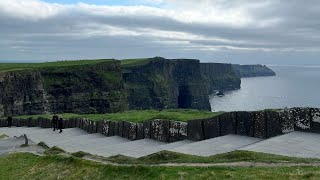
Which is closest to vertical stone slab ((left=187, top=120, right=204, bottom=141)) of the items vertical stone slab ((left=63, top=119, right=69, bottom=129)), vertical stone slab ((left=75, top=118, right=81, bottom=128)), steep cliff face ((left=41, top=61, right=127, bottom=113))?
vertical stone slab ((left=75, top=118, right=81, bottom=128))

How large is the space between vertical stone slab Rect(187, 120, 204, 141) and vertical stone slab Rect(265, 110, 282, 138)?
161 inches

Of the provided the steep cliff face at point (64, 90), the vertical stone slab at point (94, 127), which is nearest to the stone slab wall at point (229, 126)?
Result: the vertical stone slab at point (94, 127)

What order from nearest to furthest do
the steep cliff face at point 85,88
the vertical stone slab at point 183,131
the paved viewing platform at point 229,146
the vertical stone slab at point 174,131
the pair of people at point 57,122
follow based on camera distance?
the paved viewing platform at point 229,146, the vertical stone slab at point 183,131, the vertical stone slab at point 174,131, the pair of people at point 57,122, the steep cliff face at point 85,88

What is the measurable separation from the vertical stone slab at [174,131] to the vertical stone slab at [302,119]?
7230mm

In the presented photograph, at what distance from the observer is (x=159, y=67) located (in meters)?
194

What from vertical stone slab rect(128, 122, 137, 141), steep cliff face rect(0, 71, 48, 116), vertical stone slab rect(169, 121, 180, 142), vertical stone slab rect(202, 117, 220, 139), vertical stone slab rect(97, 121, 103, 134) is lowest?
steep cliff face rect(0, 71, 48, 116)

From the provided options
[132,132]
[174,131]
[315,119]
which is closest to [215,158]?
[315,119]

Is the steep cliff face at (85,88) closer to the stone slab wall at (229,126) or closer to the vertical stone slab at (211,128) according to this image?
the stone slab wall at (229,126)

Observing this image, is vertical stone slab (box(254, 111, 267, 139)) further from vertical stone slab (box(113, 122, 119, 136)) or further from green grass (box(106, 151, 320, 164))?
vertical stone slab (box(113, 122, 119, 136))

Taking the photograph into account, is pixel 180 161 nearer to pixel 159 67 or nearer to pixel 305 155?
pixel 305 155

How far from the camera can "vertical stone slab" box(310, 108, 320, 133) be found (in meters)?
17.2

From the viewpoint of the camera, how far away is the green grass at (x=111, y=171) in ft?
37.4

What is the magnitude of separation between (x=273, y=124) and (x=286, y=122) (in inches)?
24.2

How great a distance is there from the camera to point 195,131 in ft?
71.2
